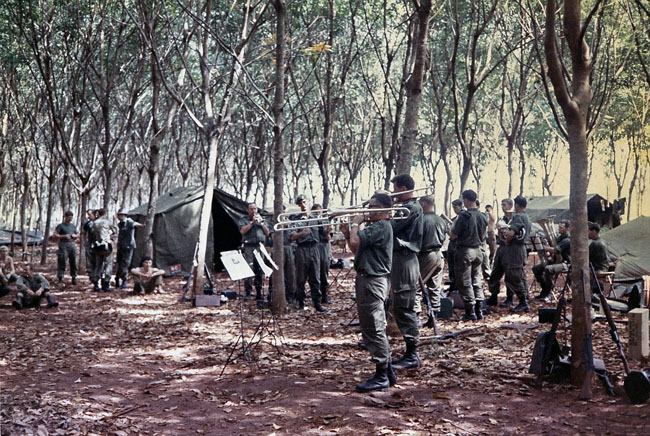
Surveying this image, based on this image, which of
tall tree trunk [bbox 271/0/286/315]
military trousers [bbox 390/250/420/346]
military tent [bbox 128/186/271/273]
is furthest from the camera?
military tent [bbox 128/186/271/273]

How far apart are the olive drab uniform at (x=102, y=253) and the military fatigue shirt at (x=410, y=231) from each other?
9.55 m

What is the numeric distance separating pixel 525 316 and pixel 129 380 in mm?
6381

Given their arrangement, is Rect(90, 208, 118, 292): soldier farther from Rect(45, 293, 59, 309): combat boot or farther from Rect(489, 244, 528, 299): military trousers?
Rect(489, 244, 528, 299): military trousers

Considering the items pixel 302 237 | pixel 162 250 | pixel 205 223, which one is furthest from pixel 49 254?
pixel 302 237

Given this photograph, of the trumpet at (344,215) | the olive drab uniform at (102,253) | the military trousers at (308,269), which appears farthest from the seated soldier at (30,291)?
the trumpet at (344,215)

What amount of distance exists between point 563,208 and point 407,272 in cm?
2320

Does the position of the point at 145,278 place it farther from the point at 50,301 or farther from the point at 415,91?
the point at 415,91

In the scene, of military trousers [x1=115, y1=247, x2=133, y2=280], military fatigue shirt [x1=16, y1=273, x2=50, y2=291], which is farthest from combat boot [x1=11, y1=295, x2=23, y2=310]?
military trousers [x1=115, y1=247, x2=133, y2=280]

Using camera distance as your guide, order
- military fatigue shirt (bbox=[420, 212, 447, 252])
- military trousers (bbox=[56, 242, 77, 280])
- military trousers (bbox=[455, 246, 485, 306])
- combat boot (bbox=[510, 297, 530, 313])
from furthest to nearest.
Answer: military trousers (bbox=[56, 242, 77, 280]), combat boot (bbox=[510, 297, 530, 313]), military trousers (bbox=[455, 246, 485, 306]), military fatigue shirt (bbox=[420, 212, 447, 252])

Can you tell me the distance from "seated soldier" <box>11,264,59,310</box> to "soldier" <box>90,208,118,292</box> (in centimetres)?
239

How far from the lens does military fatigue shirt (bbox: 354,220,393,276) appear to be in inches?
236

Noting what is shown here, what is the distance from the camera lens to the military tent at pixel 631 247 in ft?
47.0

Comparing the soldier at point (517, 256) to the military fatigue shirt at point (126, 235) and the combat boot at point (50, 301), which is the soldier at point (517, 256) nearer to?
the combat boot at point (50, 301)

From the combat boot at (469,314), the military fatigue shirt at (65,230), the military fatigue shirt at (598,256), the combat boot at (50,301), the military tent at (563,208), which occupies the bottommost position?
the combat boot at (469,314)
